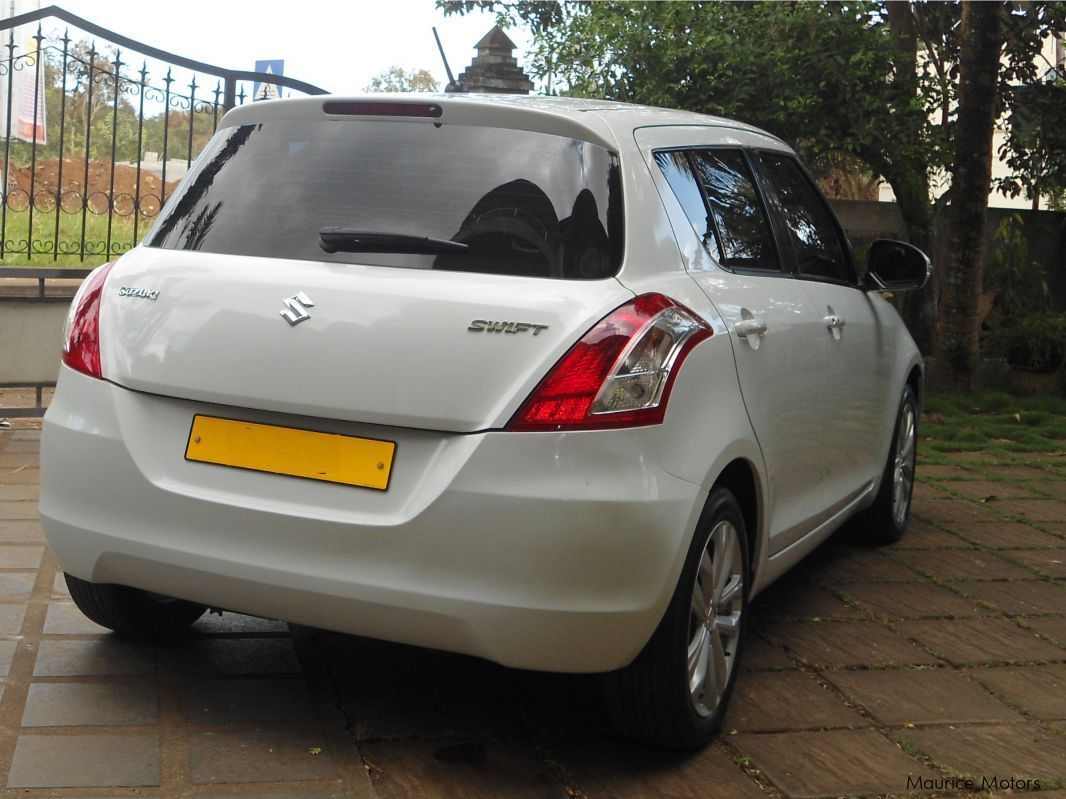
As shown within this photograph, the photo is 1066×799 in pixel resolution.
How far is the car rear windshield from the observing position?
3.26 m

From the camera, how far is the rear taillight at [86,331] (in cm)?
345

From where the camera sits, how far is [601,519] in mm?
2998

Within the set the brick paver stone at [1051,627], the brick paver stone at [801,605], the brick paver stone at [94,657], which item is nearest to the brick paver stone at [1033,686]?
the brick paver stone at [1051,627]

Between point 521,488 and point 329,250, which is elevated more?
point 329,250

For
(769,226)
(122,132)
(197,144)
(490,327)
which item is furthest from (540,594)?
(197,144)

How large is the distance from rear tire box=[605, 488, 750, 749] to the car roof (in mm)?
970

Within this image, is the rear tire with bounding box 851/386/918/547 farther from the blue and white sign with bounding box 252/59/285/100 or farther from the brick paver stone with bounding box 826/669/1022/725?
the blue and white sign with bounding box 252/59/285/100

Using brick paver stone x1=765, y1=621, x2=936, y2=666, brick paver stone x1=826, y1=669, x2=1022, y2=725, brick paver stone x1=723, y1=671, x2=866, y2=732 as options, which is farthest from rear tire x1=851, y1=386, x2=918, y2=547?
brick paver stone x1=723, y1=671, x2=866, y2=732

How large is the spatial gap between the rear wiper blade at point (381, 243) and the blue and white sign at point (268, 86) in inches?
152

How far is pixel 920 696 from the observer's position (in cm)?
404

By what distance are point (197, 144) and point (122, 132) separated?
3.26 ft

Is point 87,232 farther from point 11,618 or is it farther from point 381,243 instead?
point 381,243

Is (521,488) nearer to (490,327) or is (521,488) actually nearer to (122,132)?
(490,327)

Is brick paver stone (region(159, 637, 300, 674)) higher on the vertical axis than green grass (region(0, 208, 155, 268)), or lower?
lower
